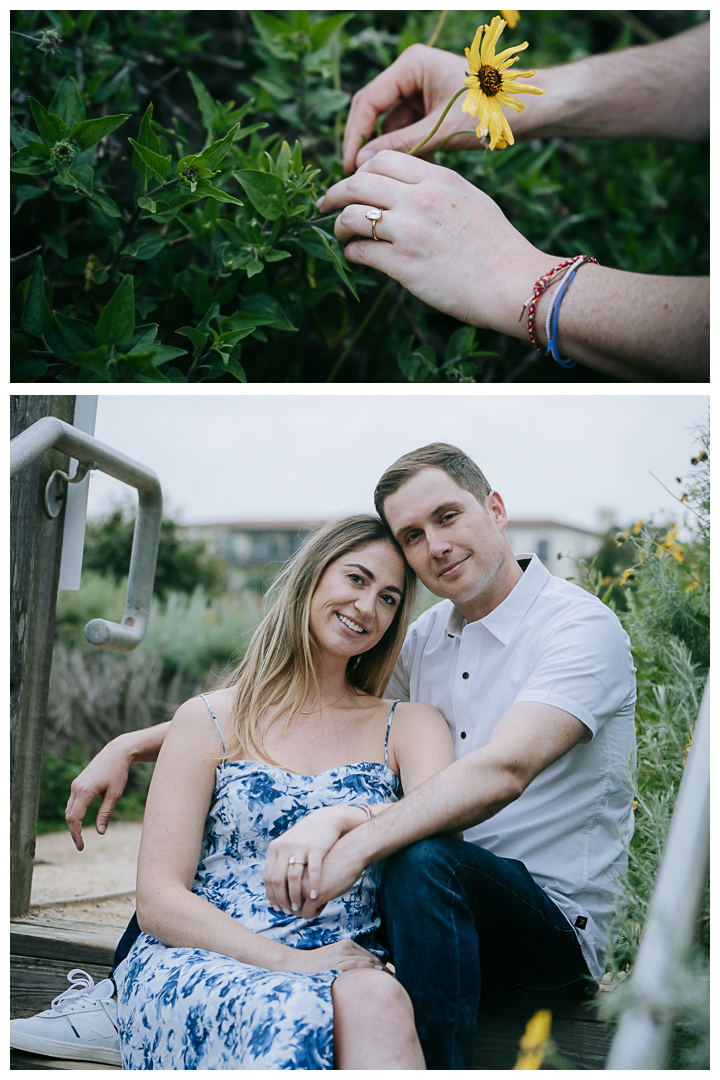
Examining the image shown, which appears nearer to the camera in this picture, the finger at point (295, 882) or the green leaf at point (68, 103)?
the finger at point (295, 882)

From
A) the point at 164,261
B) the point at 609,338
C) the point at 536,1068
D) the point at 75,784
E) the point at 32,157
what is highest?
the point at 32,157

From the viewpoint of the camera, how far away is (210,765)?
1410 millimetres

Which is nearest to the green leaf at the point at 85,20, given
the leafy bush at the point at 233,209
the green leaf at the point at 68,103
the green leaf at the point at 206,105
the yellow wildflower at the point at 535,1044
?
the leafy bush at the point at 233,209

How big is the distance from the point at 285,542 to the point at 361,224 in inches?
41.2

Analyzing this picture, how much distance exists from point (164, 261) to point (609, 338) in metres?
0.98

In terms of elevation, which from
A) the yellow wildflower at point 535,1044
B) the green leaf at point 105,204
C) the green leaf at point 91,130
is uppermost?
the green leaf at point 91,130

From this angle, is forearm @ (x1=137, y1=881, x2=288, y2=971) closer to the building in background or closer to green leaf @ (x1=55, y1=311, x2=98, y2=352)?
the building in background

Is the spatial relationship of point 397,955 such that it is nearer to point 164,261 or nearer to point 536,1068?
point 536,1068

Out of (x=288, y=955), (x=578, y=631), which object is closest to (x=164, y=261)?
(x=578, y=631)

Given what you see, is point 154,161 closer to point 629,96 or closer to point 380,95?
point 380,95

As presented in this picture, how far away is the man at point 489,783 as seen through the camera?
3.91ft

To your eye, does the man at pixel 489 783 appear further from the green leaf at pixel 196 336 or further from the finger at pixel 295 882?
the green leaf at pixel 196 336

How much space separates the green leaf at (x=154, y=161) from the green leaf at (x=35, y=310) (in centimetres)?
28

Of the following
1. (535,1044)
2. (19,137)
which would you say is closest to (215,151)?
(19,137)
